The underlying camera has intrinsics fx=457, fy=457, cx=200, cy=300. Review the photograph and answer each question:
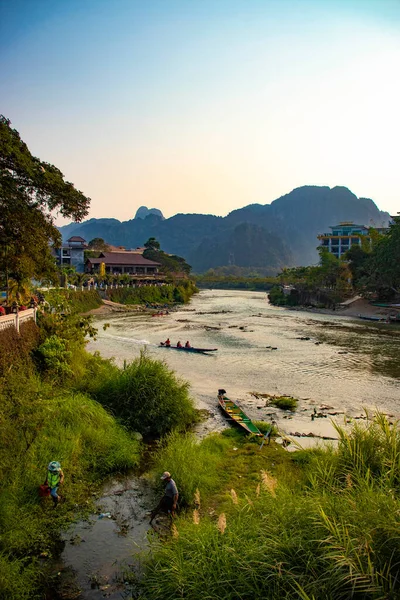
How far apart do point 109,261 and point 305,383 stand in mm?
72767

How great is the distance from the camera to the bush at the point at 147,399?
1574cm

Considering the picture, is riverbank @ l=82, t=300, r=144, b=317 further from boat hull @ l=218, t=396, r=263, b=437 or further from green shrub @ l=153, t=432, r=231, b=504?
green shrub @ l=153, t=432, r=231, b=504

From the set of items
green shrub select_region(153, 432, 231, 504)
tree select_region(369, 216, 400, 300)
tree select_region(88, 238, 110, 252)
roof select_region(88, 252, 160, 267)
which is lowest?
green shrub select_region(153, 432, 231, 504)

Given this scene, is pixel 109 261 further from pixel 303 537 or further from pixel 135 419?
pixel 303 537

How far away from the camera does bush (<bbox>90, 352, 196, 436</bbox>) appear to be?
15.7m

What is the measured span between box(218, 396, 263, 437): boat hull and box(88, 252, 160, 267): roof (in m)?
76.4

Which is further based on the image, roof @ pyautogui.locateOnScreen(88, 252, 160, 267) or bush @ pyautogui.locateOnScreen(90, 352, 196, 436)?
roof @ pyautogui.locateOnScreen(88, 252, 160, 267)

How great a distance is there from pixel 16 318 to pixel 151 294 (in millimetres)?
66864

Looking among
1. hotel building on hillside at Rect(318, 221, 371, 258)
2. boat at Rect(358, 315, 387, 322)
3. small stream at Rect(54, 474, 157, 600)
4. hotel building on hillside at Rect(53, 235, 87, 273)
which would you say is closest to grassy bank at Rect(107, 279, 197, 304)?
hotel building on hillside at Rect(53, 235, 87, 273)

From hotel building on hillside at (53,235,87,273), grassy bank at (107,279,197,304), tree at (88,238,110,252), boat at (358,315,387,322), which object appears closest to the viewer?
boat at (358,315,387,322)

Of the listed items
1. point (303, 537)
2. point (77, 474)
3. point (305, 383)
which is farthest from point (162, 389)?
point (305, 383)

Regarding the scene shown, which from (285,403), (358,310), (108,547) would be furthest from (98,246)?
(108,547)

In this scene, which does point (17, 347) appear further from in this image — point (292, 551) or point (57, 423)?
point (292, 551)

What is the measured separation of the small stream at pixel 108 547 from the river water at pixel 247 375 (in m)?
0.02
